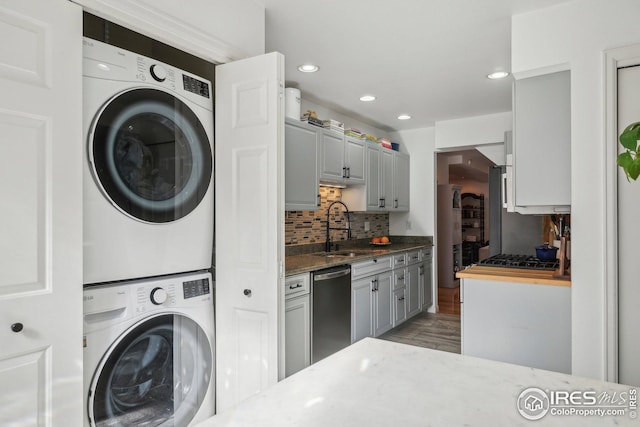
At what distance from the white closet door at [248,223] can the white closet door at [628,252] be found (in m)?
1.80

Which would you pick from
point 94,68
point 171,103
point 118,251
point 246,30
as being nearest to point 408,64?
point 246,30

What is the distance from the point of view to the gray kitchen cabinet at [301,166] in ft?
11.1

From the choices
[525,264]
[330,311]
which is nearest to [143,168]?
[330,311]

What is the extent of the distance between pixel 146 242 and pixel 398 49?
2204mm

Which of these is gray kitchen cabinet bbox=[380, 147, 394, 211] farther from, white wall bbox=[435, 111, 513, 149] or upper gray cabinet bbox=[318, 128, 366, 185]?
white wall bbox=[435, 111, 513, 149]

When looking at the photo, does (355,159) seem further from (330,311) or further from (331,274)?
(330,311)

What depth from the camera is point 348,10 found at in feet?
7.83

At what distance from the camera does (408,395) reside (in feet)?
2.49

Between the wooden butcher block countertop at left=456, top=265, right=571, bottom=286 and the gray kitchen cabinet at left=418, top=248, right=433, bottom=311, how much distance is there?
220cm

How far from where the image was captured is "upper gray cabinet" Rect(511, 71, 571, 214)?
239 cm

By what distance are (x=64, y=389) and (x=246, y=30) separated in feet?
6.37

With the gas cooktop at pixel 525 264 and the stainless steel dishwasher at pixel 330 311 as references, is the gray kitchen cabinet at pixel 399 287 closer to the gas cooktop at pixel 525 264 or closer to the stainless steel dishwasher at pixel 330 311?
the stainless steel dishwasher at pixel 330 311

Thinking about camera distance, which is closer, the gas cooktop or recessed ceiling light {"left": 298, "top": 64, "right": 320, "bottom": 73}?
the gas cooktop

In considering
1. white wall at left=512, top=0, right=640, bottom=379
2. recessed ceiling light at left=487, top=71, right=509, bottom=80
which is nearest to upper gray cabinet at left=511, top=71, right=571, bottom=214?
white wall at left=512, top=0, right=640, bottom=379
